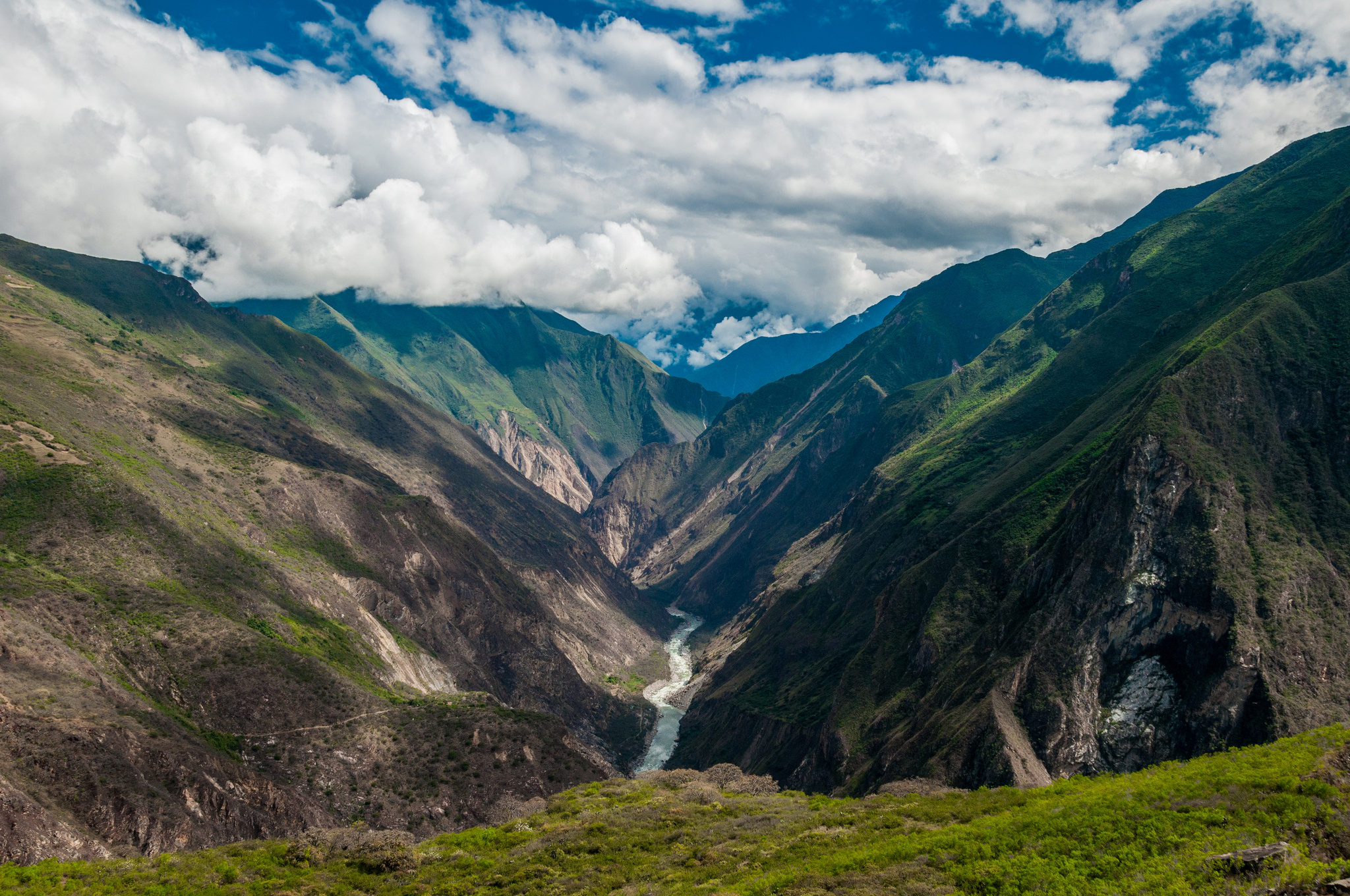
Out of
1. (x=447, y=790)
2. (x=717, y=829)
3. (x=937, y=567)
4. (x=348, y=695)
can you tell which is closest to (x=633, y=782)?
(x=717, y=829)

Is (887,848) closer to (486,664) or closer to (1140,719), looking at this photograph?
(1140,719)

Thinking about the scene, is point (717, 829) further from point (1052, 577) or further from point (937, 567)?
point (937, 567)

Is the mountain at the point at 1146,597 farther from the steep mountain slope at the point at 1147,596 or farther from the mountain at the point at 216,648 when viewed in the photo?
the mountain at the point at 216,648

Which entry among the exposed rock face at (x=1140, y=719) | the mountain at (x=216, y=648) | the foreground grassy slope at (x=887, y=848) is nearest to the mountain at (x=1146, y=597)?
the exposed rock face at (x=1140, y=719)

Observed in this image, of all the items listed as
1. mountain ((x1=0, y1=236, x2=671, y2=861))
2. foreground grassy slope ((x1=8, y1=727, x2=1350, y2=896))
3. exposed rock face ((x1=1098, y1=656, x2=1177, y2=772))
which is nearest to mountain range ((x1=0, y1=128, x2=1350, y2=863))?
exposed rock face ((x1=1098, y1=656, x2=1177, y2=772))

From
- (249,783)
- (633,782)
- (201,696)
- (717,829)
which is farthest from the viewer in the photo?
(201,696)

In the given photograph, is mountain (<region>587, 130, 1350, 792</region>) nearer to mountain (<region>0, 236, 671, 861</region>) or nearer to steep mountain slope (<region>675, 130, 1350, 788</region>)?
steep mountain slope (<region>675, 130, 1350, 788</region>)

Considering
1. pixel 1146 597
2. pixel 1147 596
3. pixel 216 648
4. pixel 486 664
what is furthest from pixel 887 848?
pixel 486 664
